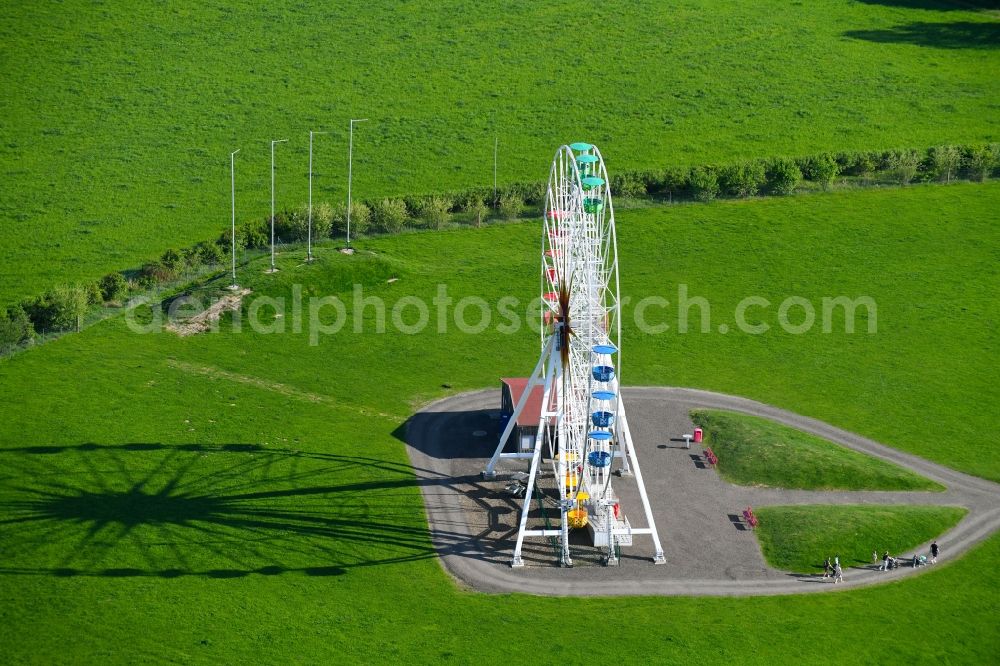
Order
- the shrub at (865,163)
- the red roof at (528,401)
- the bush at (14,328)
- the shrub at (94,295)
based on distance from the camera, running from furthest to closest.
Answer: the shrub at (865,163) < the shrub at (94,295) < the bush at (14,328) < the red roof at (528,401)

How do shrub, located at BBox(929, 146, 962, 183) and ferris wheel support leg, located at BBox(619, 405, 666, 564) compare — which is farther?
shrub, located at BBox(929, 146, 962, 183)

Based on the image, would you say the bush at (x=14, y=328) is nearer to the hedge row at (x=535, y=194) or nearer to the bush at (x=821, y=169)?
the hedge row at (x=535, y=194)

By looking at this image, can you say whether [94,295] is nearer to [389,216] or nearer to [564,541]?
[389,216]

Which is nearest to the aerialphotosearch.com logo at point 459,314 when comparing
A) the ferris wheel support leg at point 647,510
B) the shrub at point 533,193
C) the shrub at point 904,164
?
the shrub at point 533,193

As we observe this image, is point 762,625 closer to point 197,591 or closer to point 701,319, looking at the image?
point 197,591

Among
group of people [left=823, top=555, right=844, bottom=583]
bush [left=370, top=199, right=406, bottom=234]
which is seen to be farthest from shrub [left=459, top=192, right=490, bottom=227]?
group of people [left=823, top=555, right=844, bottom=583]

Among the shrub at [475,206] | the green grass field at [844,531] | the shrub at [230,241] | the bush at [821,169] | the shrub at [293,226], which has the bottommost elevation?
the green grass field at [844,531]

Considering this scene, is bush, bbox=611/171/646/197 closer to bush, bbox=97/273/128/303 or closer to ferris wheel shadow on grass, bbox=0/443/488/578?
bush, bbox=97/273/128/303
